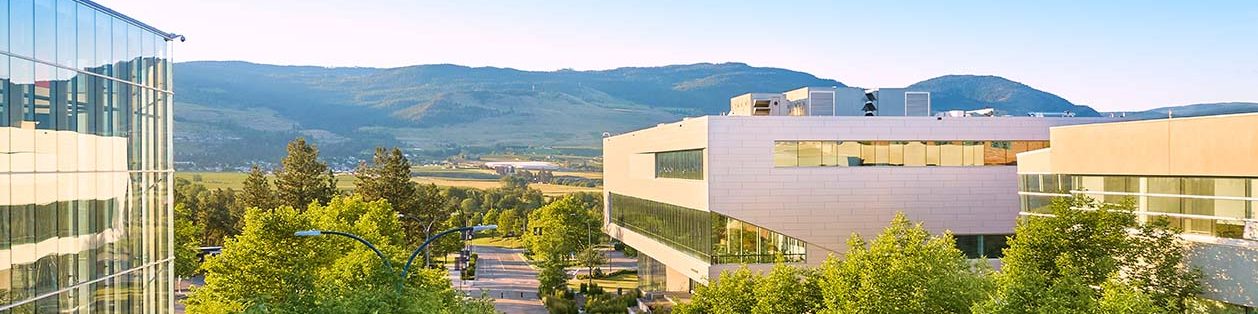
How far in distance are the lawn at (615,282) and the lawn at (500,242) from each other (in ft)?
190

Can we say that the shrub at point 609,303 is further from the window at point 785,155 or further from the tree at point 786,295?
the tree at point 786,295

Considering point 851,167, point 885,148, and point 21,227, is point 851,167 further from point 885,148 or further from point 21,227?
point 21,227

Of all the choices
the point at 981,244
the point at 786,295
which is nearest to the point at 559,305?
the point at 981,244

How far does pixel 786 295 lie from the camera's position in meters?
37.8

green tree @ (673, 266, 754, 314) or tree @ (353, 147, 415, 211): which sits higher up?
tree @ (353, 147, 415, 211)

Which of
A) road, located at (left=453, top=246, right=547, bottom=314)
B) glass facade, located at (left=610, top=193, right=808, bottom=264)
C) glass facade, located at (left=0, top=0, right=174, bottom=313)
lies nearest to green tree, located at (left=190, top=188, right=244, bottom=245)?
road, located at (left=453, top=246, right=547, bottom=314)

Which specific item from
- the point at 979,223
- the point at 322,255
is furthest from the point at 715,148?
the point at 322,255

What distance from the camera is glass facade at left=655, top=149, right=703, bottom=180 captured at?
56.6 metres

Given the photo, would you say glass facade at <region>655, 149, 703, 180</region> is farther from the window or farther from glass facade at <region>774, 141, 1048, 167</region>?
glass facade at <region>774, 141, 1048, 167</region>

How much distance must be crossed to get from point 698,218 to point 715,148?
4.16 meters

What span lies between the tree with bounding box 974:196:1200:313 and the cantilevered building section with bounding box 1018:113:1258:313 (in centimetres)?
58

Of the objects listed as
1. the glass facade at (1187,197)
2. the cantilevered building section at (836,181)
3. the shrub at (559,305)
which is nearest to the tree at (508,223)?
the shrub at (559,305)

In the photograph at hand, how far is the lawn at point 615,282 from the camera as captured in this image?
304 ft

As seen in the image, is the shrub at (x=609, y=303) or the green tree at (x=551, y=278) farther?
the green tree at (x=551, y=278)
